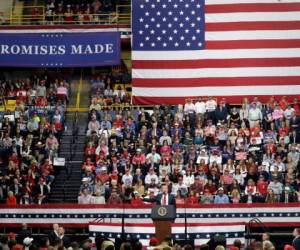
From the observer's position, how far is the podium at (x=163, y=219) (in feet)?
99.5

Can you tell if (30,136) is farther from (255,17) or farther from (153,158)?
(255,17)

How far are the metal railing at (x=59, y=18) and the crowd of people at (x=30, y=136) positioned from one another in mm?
2501

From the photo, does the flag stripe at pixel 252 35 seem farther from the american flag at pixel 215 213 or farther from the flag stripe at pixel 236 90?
the american flag at pixel 215 213

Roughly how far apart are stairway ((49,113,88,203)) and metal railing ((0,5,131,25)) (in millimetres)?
4670

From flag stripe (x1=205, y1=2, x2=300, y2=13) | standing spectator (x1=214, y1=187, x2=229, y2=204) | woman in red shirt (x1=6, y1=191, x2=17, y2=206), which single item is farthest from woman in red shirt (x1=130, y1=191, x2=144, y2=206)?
flag stripe (x1=205, y1=2, x2=300, y2=13)

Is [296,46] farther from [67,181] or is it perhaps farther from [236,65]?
[67,181]

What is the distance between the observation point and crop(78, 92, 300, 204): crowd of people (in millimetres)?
37562

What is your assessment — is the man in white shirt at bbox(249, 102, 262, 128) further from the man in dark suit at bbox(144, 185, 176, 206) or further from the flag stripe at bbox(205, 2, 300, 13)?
the man in dark suit at bbox(144, 185, 176, 206)

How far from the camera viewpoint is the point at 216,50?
4500 cm

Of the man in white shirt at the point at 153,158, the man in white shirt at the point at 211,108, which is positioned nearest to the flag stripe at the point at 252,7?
the man in white shirt at the point at 211,108


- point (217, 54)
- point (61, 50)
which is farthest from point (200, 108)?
point (61, 50)

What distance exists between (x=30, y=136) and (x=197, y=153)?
632 cm

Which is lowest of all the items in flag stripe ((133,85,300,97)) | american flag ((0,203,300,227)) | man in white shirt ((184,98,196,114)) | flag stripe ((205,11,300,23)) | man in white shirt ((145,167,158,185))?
american flag ((0,203,300,227))

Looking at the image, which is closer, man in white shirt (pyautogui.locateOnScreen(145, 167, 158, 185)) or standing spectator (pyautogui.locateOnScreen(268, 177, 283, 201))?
standing spectator (pyautogui.locateOnScreen(268, 177, 283, 201))
